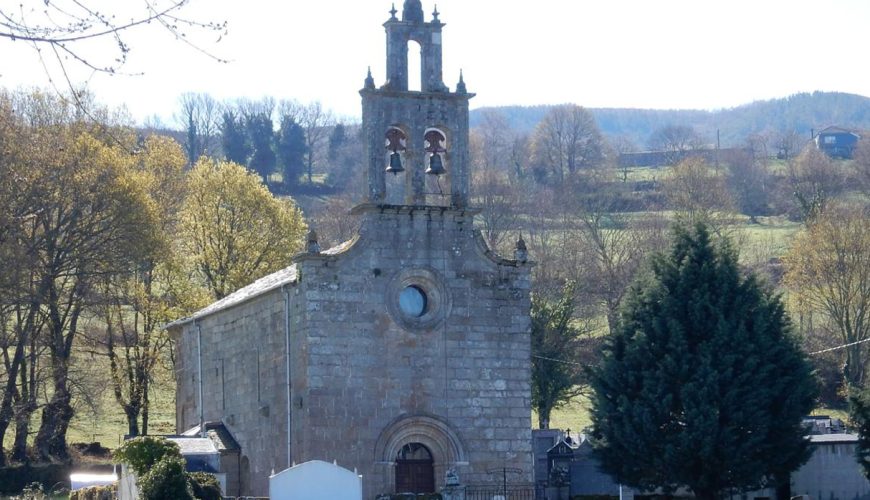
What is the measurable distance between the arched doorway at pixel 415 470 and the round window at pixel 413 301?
10.6ft

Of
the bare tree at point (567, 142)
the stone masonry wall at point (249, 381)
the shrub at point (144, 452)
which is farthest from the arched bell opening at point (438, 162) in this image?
the bare tree at point (567, 142)

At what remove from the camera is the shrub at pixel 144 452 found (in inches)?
1225

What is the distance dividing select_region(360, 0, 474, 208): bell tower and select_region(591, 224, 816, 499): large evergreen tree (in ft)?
19.3

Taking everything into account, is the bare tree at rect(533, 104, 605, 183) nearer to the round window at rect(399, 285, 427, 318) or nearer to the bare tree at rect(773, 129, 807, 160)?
the bare tree at rect(773, 129, 807, 160)

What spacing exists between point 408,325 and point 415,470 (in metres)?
3.55

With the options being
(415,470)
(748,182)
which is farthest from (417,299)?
(748,182)

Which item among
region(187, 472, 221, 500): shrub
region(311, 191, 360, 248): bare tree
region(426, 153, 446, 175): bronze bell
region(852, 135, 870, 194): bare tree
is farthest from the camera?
region(852, 135, 870, 194): bare tree

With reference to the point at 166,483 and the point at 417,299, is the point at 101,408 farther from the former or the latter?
the point at 166,483

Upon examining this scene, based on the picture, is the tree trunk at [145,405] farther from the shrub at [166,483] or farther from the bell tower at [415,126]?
the shrub at [166,483]

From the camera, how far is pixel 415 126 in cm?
3541

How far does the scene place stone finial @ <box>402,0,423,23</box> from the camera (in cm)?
3572

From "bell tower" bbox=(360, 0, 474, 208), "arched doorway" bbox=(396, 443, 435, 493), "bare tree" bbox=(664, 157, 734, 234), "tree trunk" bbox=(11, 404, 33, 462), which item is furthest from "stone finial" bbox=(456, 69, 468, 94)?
"bare tree" bbox=(664, 157, 734, 234)

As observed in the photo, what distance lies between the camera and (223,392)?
41469 millimetres

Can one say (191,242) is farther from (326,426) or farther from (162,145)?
(326,426)
